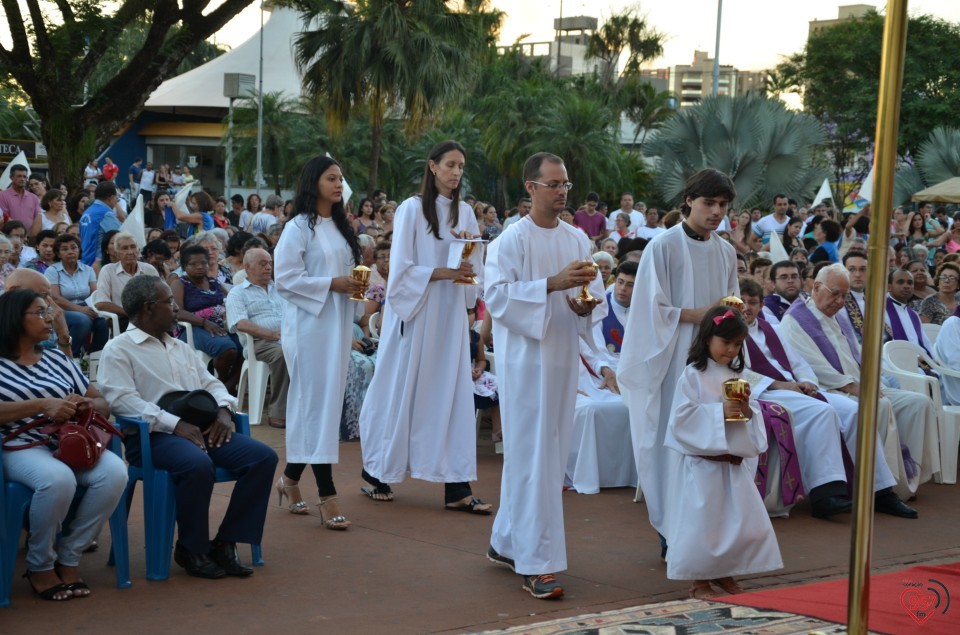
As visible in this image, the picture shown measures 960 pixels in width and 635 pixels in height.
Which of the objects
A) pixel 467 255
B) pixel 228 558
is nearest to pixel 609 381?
pixel 467 255

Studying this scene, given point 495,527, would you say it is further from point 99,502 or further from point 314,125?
point 314,125

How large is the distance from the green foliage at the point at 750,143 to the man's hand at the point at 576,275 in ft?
76.4

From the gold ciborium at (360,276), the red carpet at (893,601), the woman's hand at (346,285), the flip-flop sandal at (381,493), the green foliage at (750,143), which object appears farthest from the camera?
the green foliage at (750,143)

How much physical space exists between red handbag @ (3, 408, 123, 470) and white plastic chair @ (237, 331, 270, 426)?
15.5 feet

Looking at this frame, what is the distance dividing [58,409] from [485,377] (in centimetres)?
463

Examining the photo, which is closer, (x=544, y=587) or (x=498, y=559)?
(x=544, y=587)

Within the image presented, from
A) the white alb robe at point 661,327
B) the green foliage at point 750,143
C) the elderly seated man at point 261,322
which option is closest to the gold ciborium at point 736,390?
the white alb robe at point 661,327

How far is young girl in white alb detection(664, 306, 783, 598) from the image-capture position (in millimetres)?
5762

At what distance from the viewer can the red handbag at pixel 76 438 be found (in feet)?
17.4

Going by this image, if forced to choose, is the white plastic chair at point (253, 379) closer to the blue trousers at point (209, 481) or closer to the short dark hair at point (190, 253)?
the short dark hair at point (190, 253)

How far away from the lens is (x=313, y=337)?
278 inches

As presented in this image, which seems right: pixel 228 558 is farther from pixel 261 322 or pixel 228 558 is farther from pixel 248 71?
pixel 248 71

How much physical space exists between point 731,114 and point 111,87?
55.3 ft

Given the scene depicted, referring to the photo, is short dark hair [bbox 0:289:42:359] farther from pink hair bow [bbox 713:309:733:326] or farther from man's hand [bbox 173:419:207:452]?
pink hair bow [bbox 713:309:733:326]
